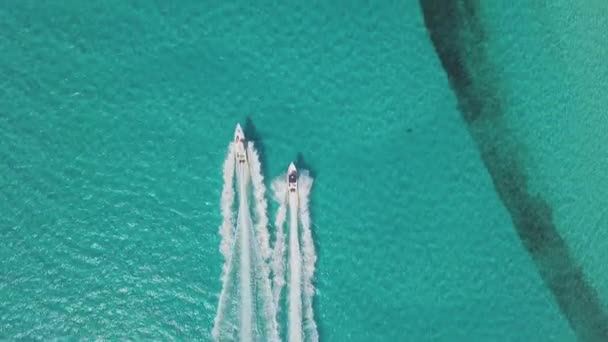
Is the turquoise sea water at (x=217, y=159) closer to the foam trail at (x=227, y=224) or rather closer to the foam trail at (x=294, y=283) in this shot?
the foam trail at (x=227, y=224)

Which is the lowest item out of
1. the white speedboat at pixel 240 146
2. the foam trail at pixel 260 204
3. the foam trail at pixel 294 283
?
the foam trail at pixel 294 283

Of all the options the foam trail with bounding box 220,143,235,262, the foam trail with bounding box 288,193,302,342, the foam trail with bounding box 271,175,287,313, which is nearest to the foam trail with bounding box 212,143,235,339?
the foam trail with bounding box 220,143,235,262

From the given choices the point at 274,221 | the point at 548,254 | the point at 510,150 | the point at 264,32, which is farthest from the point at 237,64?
the point at 548,254

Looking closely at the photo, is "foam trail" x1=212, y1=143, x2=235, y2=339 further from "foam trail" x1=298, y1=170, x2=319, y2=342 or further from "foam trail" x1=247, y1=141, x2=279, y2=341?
"foam trail" x1=298, y1=170, x2=319, y2=342

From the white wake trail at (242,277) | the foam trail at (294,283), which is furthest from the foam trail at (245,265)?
the foam trail at (294,283)

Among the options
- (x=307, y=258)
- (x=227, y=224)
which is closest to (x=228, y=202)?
(x=227, y=224)

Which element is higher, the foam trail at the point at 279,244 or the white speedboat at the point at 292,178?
the white speedboat at the point at 292,178

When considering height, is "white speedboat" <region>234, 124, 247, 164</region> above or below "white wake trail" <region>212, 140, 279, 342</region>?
above
